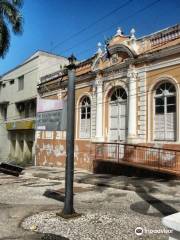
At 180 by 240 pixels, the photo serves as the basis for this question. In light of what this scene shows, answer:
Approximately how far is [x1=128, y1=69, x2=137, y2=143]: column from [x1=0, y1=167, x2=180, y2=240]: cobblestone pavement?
3748 millimetres

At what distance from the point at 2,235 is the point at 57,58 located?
24229 mm

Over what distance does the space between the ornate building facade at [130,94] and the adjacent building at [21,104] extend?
17.4 feet

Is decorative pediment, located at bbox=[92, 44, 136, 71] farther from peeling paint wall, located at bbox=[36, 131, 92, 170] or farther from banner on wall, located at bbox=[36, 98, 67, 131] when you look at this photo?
banner on wall, located at bbox=[36, 98, 67, 131]

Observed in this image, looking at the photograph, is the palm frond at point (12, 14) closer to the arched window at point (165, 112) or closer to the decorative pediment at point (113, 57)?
the decorative pediment at point (113, 57)

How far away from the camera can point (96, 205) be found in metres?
9.59

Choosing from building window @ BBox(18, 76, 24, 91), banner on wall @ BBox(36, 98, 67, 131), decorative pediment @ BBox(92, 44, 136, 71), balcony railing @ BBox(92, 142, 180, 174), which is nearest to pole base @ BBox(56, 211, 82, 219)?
banner on wall @ BBox(36, 98, 67, 131)

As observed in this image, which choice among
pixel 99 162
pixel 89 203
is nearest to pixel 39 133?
pixel 99 162

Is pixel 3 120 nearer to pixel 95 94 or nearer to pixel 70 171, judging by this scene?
pixel 95 94

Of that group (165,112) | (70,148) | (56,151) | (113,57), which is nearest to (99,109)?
(113,57)

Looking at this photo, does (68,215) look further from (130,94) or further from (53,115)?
(130,94)

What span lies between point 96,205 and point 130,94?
Answer: 9513 mm

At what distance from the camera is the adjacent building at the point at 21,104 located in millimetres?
28359

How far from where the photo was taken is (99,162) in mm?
19516

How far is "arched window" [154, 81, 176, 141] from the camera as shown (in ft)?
53.2
